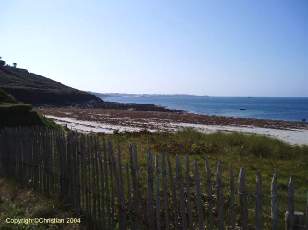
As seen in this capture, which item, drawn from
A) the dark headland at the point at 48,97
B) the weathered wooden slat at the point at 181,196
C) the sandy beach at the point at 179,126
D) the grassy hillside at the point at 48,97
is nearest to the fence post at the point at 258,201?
the weathered wooden slat at the point at 181,196

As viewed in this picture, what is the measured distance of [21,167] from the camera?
11398mm

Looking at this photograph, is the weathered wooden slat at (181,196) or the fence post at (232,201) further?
the weathered wooden slat at (181,196)

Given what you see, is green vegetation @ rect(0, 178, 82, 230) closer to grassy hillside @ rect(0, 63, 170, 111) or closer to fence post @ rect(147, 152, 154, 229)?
fence post @ rect(147, 152, 154, 229)

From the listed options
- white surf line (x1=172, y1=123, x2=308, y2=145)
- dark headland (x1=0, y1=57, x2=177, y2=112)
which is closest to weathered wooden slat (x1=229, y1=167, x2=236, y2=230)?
white surf line (x1=172, y1=123, x2=308, y2=145)

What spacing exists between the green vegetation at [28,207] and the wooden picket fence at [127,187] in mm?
306

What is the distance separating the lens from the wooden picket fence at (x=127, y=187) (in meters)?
5.51

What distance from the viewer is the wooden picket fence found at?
551 cm

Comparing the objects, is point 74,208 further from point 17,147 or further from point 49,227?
point 17,147

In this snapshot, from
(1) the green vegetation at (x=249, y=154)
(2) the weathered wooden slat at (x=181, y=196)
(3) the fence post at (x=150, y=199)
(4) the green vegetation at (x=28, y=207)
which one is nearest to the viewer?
(2) the weathered wooden slat at (x=181, y=196)

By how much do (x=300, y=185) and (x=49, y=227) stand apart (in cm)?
739

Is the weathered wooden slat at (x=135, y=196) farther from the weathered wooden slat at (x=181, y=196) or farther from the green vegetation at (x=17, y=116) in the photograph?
the green vegetation at (x=17, y=116)

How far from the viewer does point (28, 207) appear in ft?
29.3

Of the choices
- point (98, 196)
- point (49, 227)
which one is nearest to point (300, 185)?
point (98, 196)

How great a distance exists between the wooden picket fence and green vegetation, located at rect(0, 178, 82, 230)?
1.00 feet
